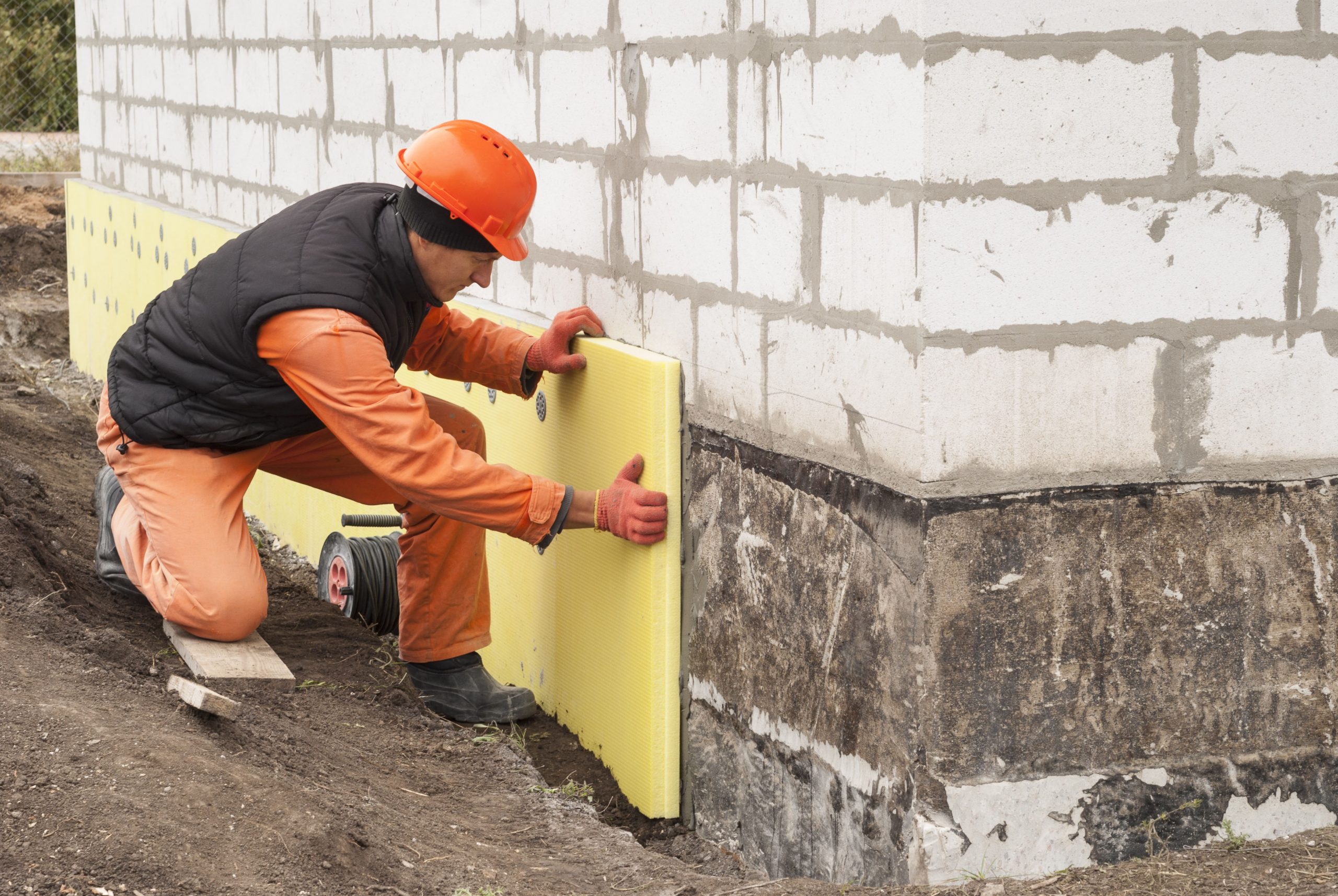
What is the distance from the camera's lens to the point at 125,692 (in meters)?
3.35

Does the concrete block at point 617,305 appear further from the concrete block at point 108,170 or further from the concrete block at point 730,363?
the concrete block at point 108,170

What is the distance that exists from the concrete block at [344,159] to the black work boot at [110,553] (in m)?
1.39

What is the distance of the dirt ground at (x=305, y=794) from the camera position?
101 inches

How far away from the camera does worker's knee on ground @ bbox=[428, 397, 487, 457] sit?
13.8ft

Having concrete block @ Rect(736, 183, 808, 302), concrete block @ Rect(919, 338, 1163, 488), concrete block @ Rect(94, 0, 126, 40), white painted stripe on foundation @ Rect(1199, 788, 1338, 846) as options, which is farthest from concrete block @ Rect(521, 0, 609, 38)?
concrete block @ Rect(94, 0, 126, 40)

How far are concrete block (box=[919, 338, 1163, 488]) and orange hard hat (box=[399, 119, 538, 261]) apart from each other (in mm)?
1357

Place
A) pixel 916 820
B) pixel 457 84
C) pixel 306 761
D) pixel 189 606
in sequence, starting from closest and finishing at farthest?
pixel 916 820 < pixel 306 761 < pixel 189 606 < pixel 457 84

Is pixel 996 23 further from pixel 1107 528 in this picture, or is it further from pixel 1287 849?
pixel 1287 849

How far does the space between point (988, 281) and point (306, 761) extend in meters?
1.88

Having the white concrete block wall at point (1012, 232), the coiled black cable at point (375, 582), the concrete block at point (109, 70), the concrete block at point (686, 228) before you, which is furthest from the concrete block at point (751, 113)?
the concrete block at point (109, 70)

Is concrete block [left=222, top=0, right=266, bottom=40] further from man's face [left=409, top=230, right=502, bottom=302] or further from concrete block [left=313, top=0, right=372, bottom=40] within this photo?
man's face [left=409, top=230, right=502, bottom=302]

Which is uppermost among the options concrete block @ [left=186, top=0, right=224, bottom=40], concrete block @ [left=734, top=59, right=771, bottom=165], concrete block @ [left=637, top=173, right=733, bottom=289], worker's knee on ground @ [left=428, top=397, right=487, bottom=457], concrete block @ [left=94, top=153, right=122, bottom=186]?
concrete block @ [left=186, top=0, right=224, bottom=40]

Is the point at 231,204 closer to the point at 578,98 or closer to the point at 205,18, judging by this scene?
the point at 205,18

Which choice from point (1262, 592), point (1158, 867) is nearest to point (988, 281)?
point (1262, 592)
